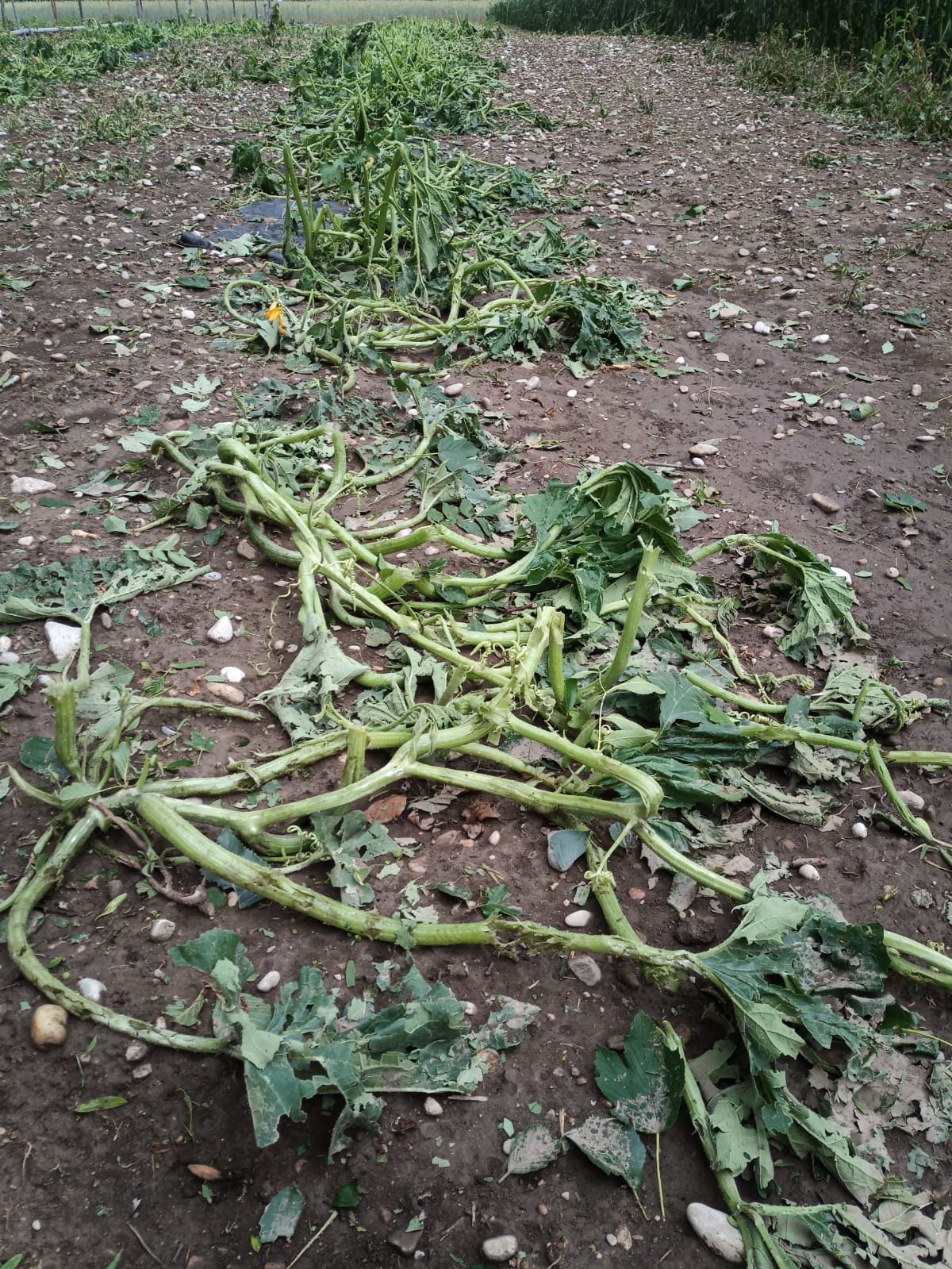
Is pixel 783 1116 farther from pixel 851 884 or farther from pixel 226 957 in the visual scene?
pixel 226 957

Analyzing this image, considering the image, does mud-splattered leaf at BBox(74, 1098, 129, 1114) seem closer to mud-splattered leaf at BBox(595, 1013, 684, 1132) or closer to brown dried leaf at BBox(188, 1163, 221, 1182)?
brown dried leaf at BBox(188, 1163, 221, 1182)

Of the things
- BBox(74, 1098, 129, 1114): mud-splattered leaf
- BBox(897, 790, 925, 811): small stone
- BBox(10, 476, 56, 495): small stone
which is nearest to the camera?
BBox(74, 1098, 129, 1114): mud-splattered leaf

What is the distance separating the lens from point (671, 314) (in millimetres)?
5496

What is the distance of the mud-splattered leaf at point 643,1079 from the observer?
1.79 meters

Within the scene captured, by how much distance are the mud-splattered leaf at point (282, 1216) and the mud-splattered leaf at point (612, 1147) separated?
21.3 inches

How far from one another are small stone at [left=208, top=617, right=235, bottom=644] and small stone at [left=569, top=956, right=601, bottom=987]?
59.3 inches

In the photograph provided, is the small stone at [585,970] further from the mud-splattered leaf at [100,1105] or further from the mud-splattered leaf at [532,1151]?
the mud-splattered leaf at [100,1105]

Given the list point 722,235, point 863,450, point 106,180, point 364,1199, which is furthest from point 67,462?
point 722,235

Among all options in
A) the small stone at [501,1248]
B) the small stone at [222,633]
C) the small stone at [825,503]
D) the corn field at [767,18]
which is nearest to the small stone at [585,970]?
the small stone at [501,1248]

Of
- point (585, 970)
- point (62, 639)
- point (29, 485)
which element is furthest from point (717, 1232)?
point (29, 485)

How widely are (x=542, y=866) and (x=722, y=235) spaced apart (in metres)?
5.84

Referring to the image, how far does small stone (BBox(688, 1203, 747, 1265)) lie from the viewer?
1.66 metres

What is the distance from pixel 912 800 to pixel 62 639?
263 centimetres

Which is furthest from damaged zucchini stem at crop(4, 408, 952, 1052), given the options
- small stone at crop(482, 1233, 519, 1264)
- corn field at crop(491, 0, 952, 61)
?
corn field at crop(491, 0, 952, 61)
